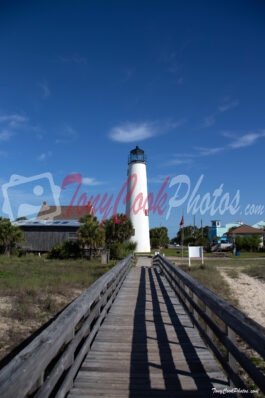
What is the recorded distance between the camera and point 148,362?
4.47 metres

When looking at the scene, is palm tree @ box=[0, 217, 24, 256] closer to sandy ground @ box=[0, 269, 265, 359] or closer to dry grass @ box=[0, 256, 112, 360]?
dry grass @ box=[0, 256, 112, 360]

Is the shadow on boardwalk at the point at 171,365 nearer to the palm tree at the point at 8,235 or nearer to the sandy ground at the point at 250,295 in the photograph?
the sandy ground at the point at 250,295

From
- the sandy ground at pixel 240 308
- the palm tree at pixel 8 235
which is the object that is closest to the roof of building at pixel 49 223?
the palm tree at pixel 8 235

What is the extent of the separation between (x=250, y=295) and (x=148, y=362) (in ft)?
38.4

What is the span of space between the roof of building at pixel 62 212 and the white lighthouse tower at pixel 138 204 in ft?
19.8

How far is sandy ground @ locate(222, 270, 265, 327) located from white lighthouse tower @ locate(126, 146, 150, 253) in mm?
16719

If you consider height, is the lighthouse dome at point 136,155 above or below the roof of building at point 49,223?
above

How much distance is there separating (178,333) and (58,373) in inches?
129

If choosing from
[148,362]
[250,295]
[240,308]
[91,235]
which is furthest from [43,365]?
[91,235]

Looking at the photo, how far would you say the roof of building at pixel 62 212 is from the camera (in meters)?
39.8

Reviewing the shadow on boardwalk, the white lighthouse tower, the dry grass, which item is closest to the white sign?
the dry grass

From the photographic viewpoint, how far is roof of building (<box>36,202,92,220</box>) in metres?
39.8

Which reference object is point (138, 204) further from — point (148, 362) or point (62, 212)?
point (148, 362)

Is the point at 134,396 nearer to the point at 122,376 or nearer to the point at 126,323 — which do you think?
the point at 122,376
